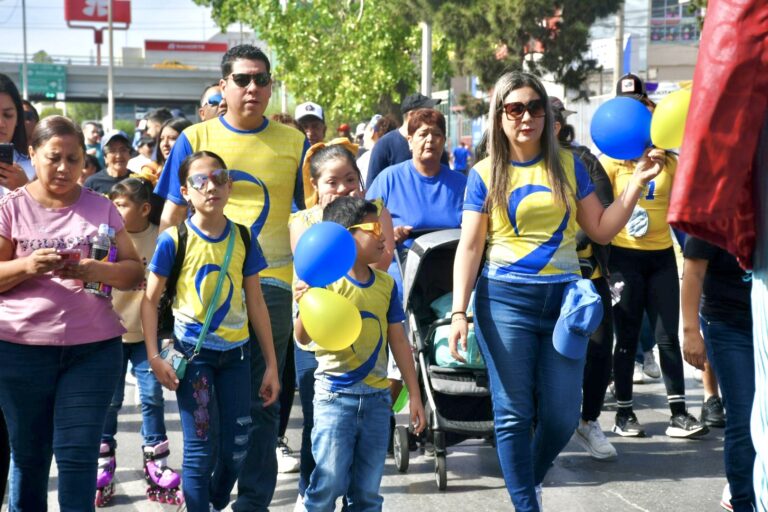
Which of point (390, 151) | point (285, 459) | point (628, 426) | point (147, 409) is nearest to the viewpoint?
point (147, 409)

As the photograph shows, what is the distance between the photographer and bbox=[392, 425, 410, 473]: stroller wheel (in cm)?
655

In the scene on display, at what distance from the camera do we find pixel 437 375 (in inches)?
251

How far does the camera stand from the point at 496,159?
5.14 meters

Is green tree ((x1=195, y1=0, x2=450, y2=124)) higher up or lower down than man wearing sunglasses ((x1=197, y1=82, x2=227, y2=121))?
higher up

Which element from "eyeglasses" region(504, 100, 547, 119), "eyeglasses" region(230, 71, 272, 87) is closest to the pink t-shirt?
"eyeglasses" region(230, 71, 272, 87)

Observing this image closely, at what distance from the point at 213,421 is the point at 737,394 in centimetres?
215

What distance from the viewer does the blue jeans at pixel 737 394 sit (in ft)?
15.5

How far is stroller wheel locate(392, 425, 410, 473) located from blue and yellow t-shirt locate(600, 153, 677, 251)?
1.99 m

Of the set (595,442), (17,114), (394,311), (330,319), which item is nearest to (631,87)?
(595,442)

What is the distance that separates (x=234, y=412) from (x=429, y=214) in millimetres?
2523

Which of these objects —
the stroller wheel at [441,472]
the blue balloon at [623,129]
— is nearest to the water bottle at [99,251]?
the blue balloon at [623,129]

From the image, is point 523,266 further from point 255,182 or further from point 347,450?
point 255,182

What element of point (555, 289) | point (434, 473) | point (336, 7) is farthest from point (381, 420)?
point (336, 7)

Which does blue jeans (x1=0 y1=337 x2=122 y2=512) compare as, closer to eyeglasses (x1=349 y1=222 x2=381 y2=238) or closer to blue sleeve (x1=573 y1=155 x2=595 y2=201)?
eyeglasses (x1=349 y1=222 x2=381 y2=238)
